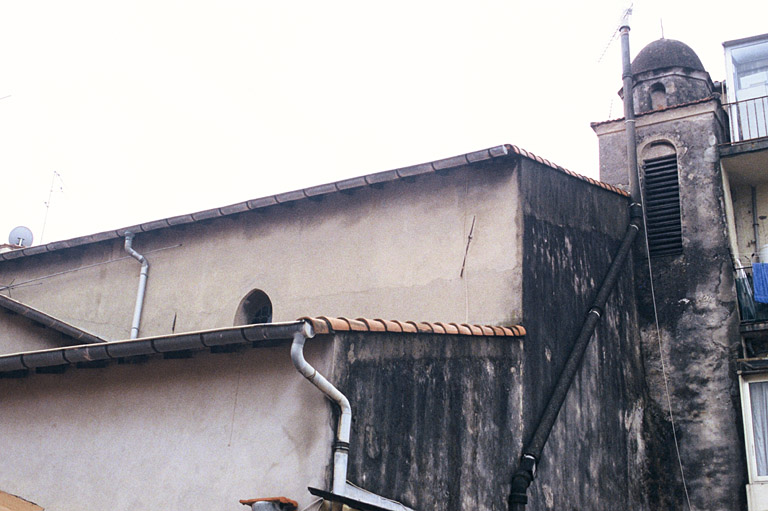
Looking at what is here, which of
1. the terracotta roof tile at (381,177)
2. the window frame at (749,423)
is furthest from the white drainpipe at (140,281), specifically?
the window frame at (749,423)

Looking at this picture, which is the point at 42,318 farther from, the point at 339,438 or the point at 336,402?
the point at 339,438

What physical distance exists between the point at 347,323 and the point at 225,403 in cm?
173

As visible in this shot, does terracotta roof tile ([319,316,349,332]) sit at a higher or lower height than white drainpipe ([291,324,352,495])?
higher

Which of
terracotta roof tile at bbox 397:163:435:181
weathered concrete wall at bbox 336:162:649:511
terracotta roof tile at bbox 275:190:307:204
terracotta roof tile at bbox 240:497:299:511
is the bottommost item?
terracotta roof tile at bbox 240:497:299:511

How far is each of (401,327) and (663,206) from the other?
692 cm

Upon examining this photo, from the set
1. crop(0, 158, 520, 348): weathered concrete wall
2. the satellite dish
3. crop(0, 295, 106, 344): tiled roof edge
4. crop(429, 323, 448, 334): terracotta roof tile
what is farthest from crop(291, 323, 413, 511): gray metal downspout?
the satellite dish

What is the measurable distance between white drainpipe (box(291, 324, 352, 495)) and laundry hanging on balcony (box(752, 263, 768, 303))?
768cm

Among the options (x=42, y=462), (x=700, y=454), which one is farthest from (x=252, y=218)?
(x=700, y=454)

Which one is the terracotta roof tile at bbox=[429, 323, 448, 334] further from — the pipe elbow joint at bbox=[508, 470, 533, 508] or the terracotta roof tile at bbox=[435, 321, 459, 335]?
the pipe elbow joint at bbox=[508, 470, 533, 508]

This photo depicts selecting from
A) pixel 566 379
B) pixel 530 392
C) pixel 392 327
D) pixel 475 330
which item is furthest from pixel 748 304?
pixel 392 327

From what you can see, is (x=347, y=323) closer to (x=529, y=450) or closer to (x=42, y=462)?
(x=529, y=450)

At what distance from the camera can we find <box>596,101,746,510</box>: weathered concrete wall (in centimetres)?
1260

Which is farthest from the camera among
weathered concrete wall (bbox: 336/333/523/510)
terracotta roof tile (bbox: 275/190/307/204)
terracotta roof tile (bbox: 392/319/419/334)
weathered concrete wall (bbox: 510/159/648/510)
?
terracotta roof tile (bbox: 275/190/307/204)

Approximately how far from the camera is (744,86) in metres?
15.3
